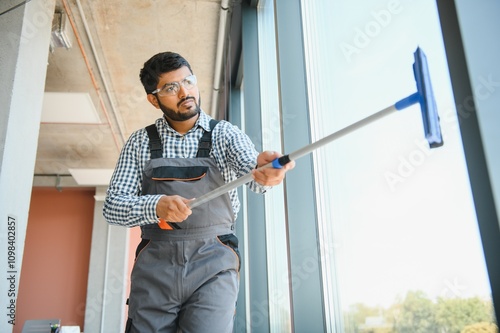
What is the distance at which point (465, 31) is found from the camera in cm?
74

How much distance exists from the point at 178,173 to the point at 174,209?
19 cm

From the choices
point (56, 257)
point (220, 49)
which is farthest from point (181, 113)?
point (56, 257)

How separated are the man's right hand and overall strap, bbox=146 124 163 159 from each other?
0.24 metres

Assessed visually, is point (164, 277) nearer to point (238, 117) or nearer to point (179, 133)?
point (179, 133)

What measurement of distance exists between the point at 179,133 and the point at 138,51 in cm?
280

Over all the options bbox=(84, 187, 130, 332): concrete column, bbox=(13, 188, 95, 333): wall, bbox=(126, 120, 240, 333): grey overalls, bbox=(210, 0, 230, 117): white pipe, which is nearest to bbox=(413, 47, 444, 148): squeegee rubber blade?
bbox=(126, 120, 240, 333): grey overalls

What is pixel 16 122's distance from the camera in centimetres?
227

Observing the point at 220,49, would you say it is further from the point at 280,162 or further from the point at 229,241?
the point at 280,162

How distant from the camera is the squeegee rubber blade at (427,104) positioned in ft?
2.51

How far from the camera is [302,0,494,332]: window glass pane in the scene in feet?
3.03

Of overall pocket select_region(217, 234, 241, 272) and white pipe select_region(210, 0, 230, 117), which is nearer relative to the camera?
overall pocket select_region(217, 234, 241, 272)

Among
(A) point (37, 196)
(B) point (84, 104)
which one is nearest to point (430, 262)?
(B) point (84, 104)

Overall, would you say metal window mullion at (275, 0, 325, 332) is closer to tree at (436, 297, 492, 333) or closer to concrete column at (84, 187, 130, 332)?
tree at (436, 297, 492, 333)

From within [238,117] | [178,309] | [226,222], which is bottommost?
[178,309]
